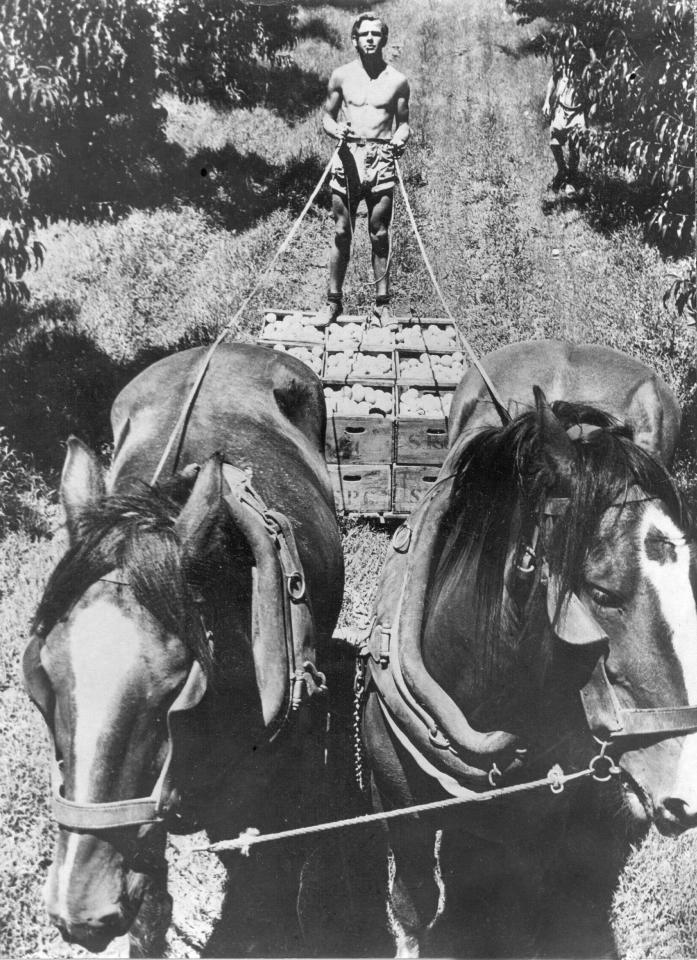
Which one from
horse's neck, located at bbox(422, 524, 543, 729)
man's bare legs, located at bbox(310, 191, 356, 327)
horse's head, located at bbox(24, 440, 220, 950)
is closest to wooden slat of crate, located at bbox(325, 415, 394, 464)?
man's bare legs, located at bbox(310, 191, 356, 327)

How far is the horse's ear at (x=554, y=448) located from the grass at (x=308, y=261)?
1192 millimetres

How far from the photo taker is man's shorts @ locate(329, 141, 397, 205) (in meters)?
3.20

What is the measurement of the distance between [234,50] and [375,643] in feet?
6.87

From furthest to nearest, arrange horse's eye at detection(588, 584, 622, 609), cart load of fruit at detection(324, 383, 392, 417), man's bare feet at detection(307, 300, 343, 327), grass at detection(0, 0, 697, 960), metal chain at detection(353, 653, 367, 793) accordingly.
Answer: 1. man's bare feet at detection(307, 300, 343, 327)
2. cart load of fruit at detection(324, 383, 392, 417)
3. grass at detection(0, 0, 697, 960)
4. metal chain at detection(353, 653, 367, 793)
5. horse's eye at detection(588, 584, 622, 609)

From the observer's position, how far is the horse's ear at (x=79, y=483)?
158 centimetres

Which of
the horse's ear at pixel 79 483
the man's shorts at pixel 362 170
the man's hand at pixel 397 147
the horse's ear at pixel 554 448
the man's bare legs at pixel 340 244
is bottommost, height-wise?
the horse's ear at pixel 79 483

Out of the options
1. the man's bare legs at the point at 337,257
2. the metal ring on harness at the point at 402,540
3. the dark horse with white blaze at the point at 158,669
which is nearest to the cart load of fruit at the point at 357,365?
the man's bare legs at the point at 337,257

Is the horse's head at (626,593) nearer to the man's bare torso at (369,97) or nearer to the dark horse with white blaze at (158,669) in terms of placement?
the dark horse with white blaze at (158,669)

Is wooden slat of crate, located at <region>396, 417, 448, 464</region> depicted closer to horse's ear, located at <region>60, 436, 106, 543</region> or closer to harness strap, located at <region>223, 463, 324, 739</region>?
harness strap, located at <region>223, 463, 324, 739</region>

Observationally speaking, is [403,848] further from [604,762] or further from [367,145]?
[367,145]

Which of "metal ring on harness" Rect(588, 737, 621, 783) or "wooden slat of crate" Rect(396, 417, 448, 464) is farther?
"wooden slat of crate" Rect(396, 417, 448, 464)

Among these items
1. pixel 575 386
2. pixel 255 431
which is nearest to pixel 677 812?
pixel 575 386

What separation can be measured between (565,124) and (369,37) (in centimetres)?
79

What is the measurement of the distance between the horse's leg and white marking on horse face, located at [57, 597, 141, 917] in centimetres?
83
